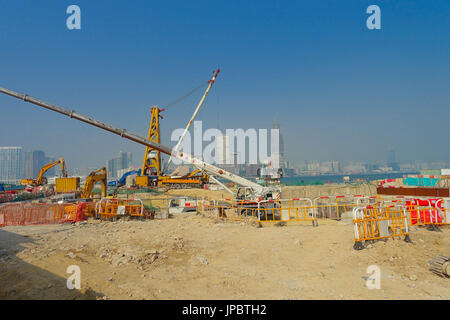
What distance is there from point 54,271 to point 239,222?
911 cm

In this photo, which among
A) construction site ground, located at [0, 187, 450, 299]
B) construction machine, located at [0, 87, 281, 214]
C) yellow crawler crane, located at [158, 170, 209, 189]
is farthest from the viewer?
yellow crawler crane, located at [158, 170, 209, 189]

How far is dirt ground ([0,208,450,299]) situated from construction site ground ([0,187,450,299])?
22mm

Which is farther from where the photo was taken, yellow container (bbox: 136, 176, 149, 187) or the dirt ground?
yellow container (bbox: 136, 176, 149, 187)

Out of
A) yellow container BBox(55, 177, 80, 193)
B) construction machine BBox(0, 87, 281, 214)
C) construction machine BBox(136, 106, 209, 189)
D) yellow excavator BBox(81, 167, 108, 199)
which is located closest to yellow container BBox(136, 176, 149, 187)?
construction machine BBox(136, 106, 209, 189)

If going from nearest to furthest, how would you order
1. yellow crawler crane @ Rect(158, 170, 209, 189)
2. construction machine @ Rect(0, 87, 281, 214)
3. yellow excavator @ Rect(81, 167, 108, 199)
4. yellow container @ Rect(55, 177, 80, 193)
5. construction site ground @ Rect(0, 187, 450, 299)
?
construction site ground @ Rect(0, 187, 450, 299) → construction machine @ Rect(0, 87, 281, 214) → yellow excavator @ Rect(81, 167, 108, 199) → yellow container @ Rect(55, 177, 80, 193) → yellow crawler crane @ Rect(158, 170, 209, 189)

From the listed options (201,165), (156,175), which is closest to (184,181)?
(156,175)

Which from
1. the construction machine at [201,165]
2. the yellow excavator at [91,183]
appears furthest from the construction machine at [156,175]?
the construction machine at [201,165]

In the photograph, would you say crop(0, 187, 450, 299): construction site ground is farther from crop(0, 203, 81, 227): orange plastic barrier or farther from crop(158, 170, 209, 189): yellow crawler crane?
crop(158, 170, 209, 189): yellow crawler crane

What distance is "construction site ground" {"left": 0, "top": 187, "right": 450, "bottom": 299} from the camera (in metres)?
5.48

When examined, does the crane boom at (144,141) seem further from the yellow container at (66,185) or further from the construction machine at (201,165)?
the yellow container at (66,185)

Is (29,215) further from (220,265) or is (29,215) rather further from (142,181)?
(142,181)

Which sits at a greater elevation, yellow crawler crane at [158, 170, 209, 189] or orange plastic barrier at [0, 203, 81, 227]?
yellow crawler crane at [158, 170, 209, 189]

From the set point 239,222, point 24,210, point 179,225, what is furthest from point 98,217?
point 239,222
